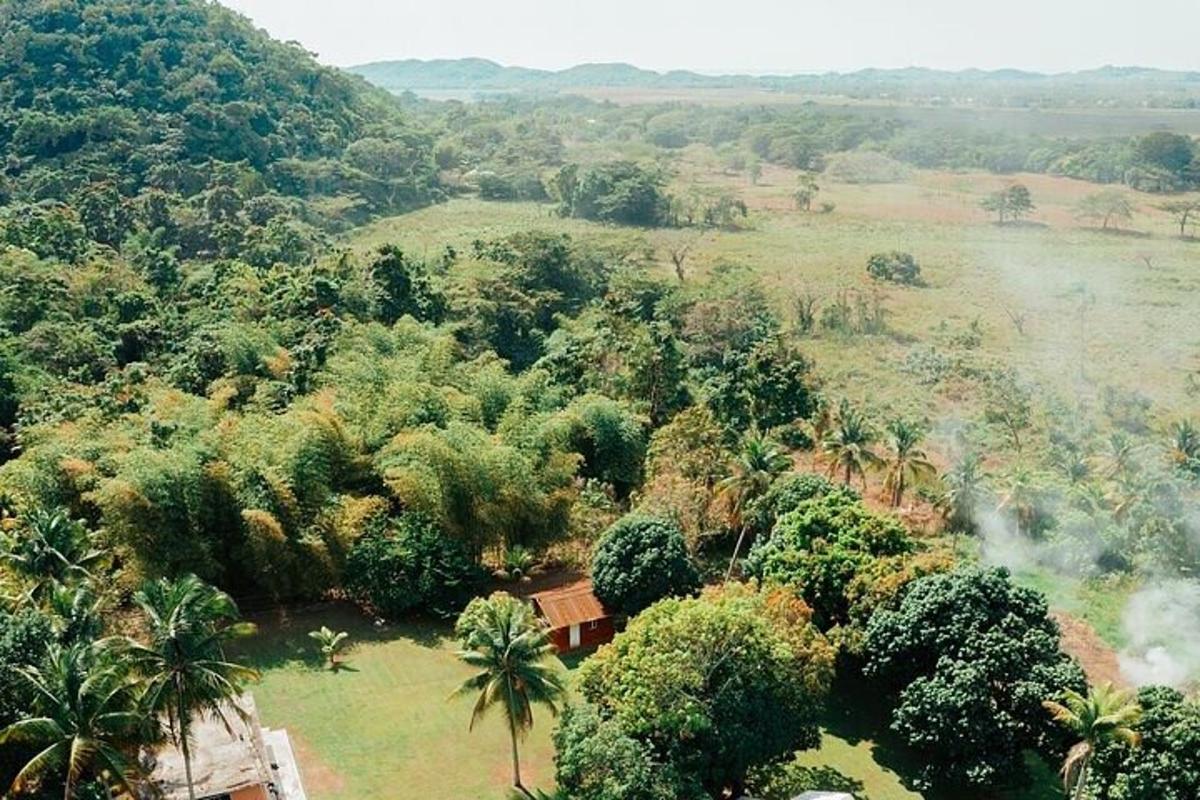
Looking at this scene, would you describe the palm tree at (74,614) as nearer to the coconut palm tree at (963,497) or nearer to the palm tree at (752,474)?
the palm tree at (752,474)

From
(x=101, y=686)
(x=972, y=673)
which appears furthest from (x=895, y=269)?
(x=101, y=686)

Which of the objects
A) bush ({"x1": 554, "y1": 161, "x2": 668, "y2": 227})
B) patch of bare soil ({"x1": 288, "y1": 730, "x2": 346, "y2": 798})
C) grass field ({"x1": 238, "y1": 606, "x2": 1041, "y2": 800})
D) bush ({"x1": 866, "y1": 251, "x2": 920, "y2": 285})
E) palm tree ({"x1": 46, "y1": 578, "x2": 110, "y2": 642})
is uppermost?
bush ({"x1": 554, "y1": 161, "x2": 668, "y2": 227})

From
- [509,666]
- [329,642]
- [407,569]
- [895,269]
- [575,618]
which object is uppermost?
[895,269]

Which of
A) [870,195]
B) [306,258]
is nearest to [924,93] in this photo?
[870,195]

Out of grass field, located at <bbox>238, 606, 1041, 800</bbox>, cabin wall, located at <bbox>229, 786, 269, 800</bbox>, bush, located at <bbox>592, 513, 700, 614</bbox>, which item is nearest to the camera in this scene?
cabin wall, located at <bbox>229, 786, 269, 800</bbox>

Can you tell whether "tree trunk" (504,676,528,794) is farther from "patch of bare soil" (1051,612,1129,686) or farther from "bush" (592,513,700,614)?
"patch of bare soil" (1051,612,1129,686)

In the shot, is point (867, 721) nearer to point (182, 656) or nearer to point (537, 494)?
point (537, 494)

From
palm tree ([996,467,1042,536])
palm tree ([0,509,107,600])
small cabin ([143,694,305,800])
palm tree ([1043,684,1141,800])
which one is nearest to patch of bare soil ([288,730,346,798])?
small cabin ([143,694,305,800])
